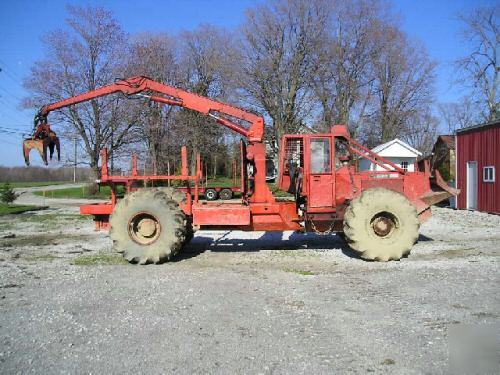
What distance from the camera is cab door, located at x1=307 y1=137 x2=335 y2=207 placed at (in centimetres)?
964

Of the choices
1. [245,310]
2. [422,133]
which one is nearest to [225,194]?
[245,310]

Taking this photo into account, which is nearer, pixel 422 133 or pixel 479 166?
pixel 479 166

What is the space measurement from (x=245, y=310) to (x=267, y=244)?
218 inches

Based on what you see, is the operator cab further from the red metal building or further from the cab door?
the red metal building

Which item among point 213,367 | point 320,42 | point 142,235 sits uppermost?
point 320,42

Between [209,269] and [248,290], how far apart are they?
1.79 m

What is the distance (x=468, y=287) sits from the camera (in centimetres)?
706

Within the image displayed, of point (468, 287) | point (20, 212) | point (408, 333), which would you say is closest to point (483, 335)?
point (408, 333)

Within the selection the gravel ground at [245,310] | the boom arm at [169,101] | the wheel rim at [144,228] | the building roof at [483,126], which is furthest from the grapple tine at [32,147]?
the building roof at [483,126]

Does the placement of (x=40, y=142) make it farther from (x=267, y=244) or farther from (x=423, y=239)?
(x=423, y=239)

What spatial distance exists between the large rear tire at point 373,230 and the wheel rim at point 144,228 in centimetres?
403

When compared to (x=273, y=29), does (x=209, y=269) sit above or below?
below

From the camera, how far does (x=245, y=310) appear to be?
6.09m

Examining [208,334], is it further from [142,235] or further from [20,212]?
[20,212]
